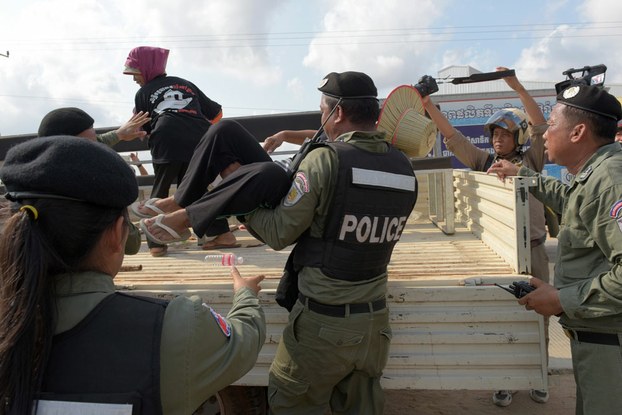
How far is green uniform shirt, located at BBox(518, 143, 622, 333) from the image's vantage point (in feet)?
5.64

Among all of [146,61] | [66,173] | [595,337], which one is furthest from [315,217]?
[146,61]

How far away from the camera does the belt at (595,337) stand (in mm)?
1830

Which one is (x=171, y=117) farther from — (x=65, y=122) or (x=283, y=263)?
(x=283, y=263)

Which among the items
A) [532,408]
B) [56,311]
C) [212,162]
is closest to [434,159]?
[532,408]

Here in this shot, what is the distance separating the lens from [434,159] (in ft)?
13.9

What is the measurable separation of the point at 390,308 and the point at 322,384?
0.49m

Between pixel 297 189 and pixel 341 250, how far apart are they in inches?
12.3

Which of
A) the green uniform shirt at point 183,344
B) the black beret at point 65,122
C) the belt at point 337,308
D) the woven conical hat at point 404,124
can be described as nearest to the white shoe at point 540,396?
the woven conical hat at point 404,124

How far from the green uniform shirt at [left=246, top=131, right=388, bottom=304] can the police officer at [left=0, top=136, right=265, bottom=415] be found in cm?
83

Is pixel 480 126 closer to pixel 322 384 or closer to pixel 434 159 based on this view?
pixel 434 159

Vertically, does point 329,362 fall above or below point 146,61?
below

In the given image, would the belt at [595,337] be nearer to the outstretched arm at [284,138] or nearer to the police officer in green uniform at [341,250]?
the police officer in green uniform at [341,250]

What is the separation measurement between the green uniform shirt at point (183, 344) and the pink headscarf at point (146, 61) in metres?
2.93

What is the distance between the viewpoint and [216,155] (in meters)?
2.30
